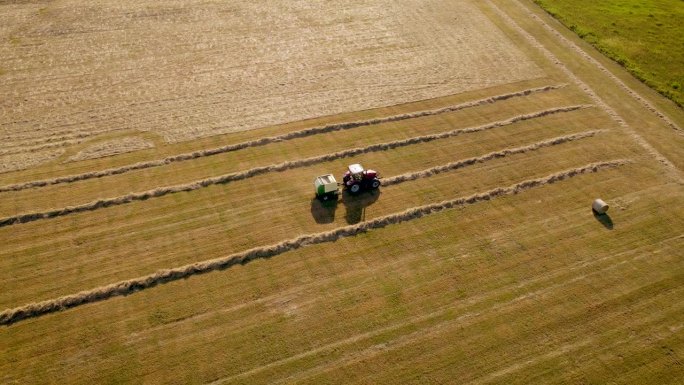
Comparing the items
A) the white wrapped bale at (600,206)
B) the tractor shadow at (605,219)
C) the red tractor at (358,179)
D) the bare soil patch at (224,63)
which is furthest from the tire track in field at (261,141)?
the tractor shadow at (605,219)

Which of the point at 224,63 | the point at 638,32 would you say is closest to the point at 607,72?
the point at 638,32

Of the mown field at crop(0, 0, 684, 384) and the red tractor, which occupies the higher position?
the red tractor

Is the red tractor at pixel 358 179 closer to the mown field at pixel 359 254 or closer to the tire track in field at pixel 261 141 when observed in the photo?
the mown field at pixel 359 254

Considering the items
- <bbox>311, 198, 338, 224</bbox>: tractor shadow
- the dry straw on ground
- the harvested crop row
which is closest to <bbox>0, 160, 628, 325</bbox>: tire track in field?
<bbox>311, 198, 338, 224</bbox>: tractor shadow

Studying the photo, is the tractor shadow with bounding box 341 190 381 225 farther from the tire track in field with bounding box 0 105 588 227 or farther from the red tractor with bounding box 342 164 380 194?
the tire track in field with bounding box 0 105 588 227

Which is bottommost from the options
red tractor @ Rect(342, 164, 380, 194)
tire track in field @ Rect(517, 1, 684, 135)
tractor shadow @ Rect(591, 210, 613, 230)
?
tractor shadow @ Rect(591, 210, 613, 230)

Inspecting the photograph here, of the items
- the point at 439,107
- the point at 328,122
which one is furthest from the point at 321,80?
the point at 439,107
